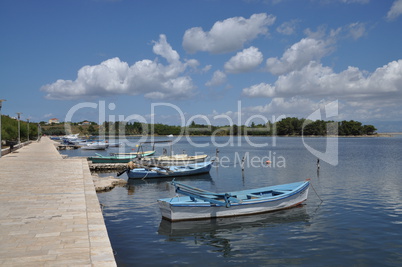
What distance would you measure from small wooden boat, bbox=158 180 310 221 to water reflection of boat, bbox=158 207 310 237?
25cm

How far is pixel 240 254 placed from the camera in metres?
12.5

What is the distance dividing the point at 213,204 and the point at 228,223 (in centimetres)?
118

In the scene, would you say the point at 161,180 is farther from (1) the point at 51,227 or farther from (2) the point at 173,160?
(1) the point at 51,227

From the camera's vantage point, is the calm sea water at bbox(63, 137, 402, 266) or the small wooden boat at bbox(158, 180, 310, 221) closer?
the calm sea water at bbox(63, 137, 402, 266)

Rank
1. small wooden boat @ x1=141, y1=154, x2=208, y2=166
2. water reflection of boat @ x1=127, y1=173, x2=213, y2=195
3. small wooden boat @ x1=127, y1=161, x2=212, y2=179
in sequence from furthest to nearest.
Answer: small wooden boat @ x1=141, y1=154, x2=208, y2=166
small wooden boat @ x1=127, y1=161, x2=212, y2=179
water reflection of boat @ x1=127, y1=173, x2=213, y2=195

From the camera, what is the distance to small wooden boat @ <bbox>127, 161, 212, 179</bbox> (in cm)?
3127

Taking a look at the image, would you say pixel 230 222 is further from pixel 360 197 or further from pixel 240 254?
pixel 360 197

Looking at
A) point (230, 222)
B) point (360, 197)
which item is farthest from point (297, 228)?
point (360, 197)

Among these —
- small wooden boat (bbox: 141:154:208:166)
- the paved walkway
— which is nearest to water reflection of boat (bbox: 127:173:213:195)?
small wooden boat (bbox: 141:154:208:166)

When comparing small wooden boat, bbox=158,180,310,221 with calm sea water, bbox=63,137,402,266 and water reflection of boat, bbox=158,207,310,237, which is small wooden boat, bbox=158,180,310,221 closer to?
water reflection of boat, bbox=158,207,310,237

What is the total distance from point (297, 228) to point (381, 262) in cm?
451

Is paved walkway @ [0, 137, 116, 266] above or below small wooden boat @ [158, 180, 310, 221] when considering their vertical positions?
above

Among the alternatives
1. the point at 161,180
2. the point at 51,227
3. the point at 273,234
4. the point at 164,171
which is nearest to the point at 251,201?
the point at 273,234

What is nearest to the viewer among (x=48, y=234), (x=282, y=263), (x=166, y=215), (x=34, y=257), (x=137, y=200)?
(x=34, y=257)
